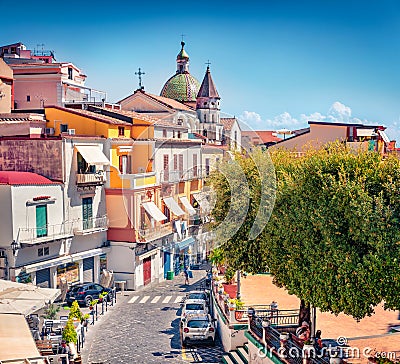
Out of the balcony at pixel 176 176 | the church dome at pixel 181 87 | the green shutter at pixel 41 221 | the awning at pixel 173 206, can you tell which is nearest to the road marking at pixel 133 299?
the green shutter at pixel 41 221

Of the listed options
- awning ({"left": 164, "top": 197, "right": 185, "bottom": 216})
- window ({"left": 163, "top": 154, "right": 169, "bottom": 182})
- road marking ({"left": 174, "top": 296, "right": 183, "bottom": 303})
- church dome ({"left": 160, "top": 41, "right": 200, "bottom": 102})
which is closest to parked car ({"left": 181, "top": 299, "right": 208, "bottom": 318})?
road marking ({"left": 174, "top": 296, "right": 183, "bottom": 303})

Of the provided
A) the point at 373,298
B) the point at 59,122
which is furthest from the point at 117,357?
the point at 59,122

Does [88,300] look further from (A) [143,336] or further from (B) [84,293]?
(A) [143,336]

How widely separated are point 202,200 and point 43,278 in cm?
886

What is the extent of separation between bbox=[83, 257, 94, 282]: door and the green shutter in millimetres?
3772

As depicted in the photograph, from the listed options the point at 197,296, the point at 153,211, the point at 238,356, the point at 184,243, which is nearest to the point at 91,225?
the point at 153,211

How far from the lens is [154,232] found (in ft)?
112

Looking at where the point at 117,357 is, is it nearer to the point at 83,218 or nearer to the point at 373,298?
the point at 373,298

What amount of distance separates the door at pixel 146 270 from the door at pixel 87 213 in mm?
4452

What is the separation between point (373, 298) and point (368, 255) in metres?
1.24

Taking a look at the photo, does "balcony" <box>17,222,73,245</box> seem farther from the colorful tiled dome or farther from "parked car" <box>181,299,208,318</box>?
the colorful tiled dome

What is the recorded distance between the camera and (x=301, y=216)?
1756 cm

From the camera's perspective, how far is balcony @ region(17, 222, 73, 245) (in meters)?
27.2

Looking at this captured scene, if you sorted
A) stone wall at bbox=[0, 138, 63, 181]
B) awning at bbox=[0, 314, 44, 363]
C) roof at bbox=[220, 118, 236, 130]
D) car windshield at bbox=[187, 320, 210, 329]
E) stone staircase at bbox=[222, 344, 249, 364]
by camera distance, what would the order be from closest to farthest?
awning at bbox=[0, 314, 44, 363] < stone staircase at bbox=[222, 344, 249, 364] < car windshield at bbox=[187, 320, 210, 329] < stone wall at bbox=[0, 138, 63, 181] < roof at bbox=[220, 118, 236, 130]
